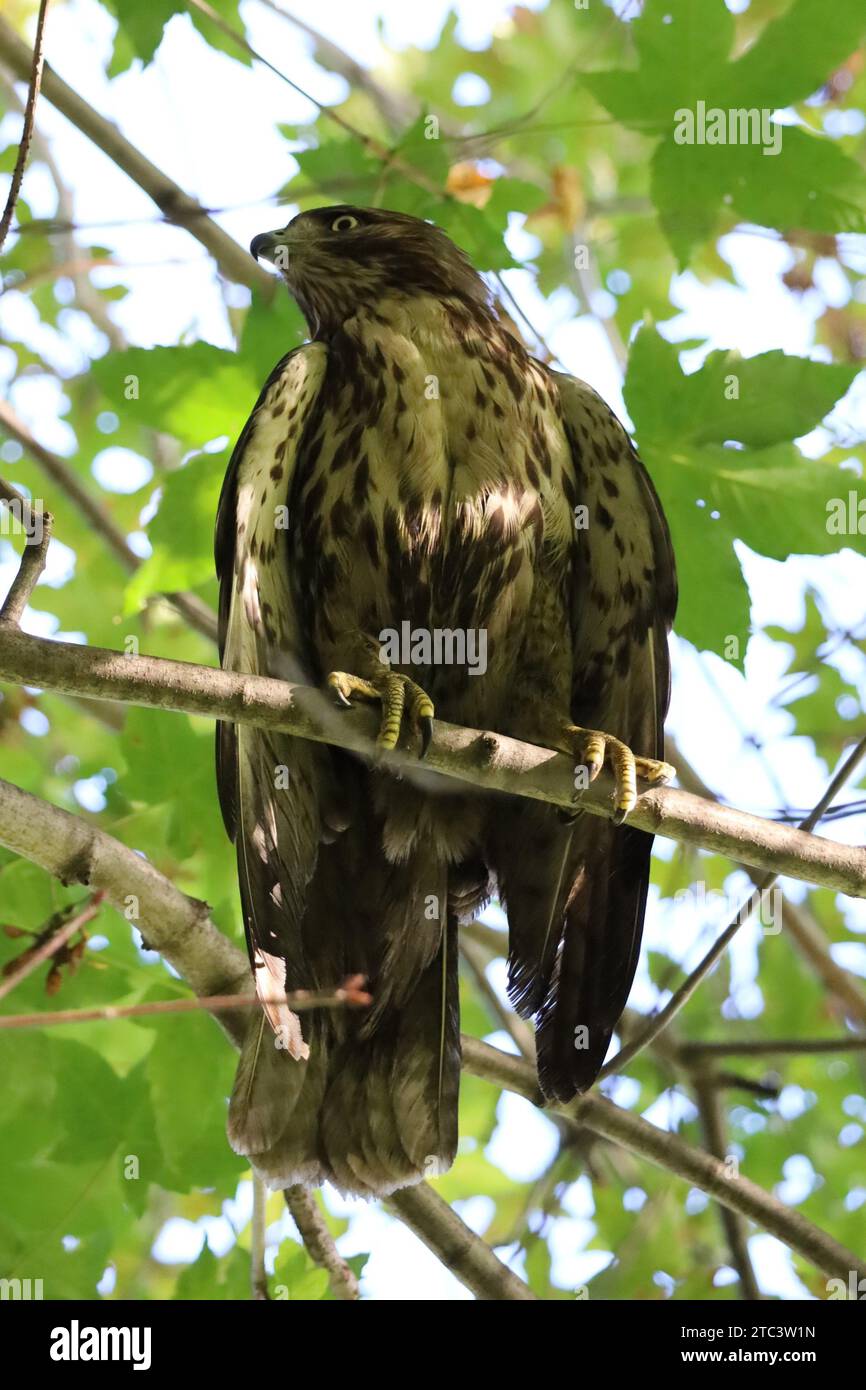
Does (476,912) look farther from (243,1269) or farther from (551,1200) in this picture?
(551,1200)

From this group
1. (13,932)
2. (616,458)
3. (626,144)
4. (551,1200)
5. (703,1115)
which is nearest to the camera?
(13,932)

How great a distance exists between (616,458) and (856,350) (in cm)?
298

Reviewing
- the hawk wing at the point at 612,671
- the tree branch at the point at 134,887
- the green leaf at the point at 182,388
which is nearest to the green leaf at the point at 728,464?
the hawk wing at the point at 612,671

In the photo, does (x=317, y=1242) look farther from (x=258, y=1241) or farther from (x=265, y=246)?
(x=265, y=246)

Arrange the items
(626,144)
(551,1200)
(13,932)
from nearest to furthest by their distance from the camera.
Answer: (13,932) → (551,1200) → (626,144)

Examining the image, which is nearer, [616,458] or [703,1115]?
[616,458]

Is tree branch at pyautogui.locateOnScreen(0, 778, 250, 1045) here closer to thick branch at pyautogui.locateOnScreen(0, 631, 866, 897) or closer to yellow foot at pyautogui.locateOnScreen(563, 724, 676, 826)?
thick branch at pyautogui.locateOnScreen(0, 631, 866, 897)

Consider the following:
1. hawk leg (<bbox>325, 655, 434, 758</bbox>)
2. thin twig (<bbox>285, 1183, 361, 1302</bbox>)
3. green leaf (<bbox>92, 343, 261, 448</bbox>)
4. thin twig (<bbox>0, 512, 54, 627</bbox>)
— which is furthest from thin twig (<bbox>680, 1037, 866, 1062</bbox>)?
thin twig (<bbox>0, 512, 54, 627</bbox>)

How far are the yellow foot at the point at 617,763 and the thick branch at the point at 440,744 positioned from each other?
4 cm

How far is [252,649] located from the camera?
3.68 m

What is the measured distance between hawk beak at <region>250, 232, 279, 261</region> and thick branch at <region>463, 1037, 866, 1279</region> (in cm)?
249

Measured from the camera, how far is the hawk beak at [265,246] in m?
4.46

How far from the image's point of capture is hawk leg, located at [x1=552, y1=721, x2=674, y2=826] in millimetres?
3320
